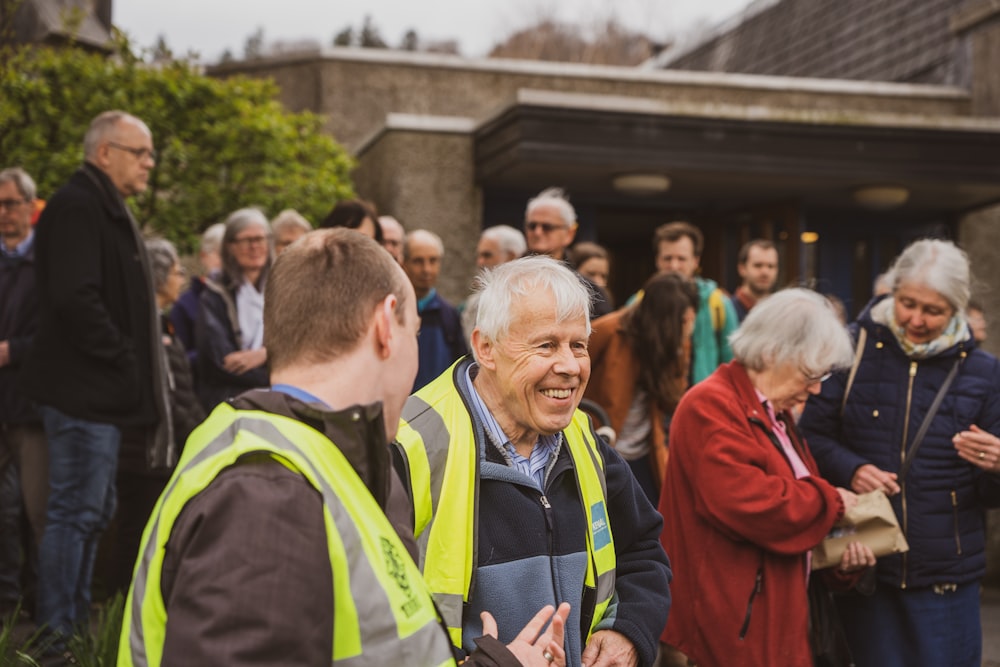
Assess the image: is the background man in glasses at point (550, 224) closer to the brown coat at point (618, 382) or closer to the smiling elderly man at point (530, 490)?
the brown coat at point (618, 382)

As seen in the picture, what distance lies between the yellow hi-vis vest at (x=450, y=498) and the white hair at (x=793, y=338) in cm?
135

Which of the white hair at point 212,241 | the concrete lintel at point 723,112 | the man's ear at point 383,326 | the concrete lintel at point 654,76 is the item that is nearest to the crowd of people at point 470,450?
the man's ear at point 383,326

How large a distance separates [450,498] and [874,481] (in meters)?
2.17

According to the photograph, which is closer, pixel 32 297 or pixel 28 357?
pixel 28 357

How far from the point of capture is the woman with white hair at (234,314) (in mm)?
5660

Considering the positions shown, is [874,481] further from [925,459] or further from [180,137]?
[180,137]

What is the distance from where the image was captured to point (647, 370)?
5.37 metres

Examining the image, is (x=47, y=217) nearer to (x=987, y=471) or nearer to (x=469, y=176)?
(x=987, y=471)

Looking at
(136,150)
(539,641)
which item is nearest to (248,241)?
(136,150)

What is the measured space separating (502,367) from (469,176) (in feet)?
28.1

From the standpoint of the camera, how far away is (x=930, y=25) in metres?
15.4

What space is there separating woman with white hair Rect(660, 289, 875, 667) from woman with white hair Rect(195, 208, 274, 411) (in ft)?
8.61

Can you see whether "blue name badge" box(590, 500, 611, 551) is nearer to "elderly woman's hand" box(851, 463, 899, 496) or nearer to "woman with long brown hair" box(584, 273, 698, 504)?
"elderly woman's hand" box(851, 463, 899, 496)

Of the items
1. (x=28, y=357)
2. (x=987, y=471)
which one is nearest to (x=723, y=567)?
(x=987, y=471)
